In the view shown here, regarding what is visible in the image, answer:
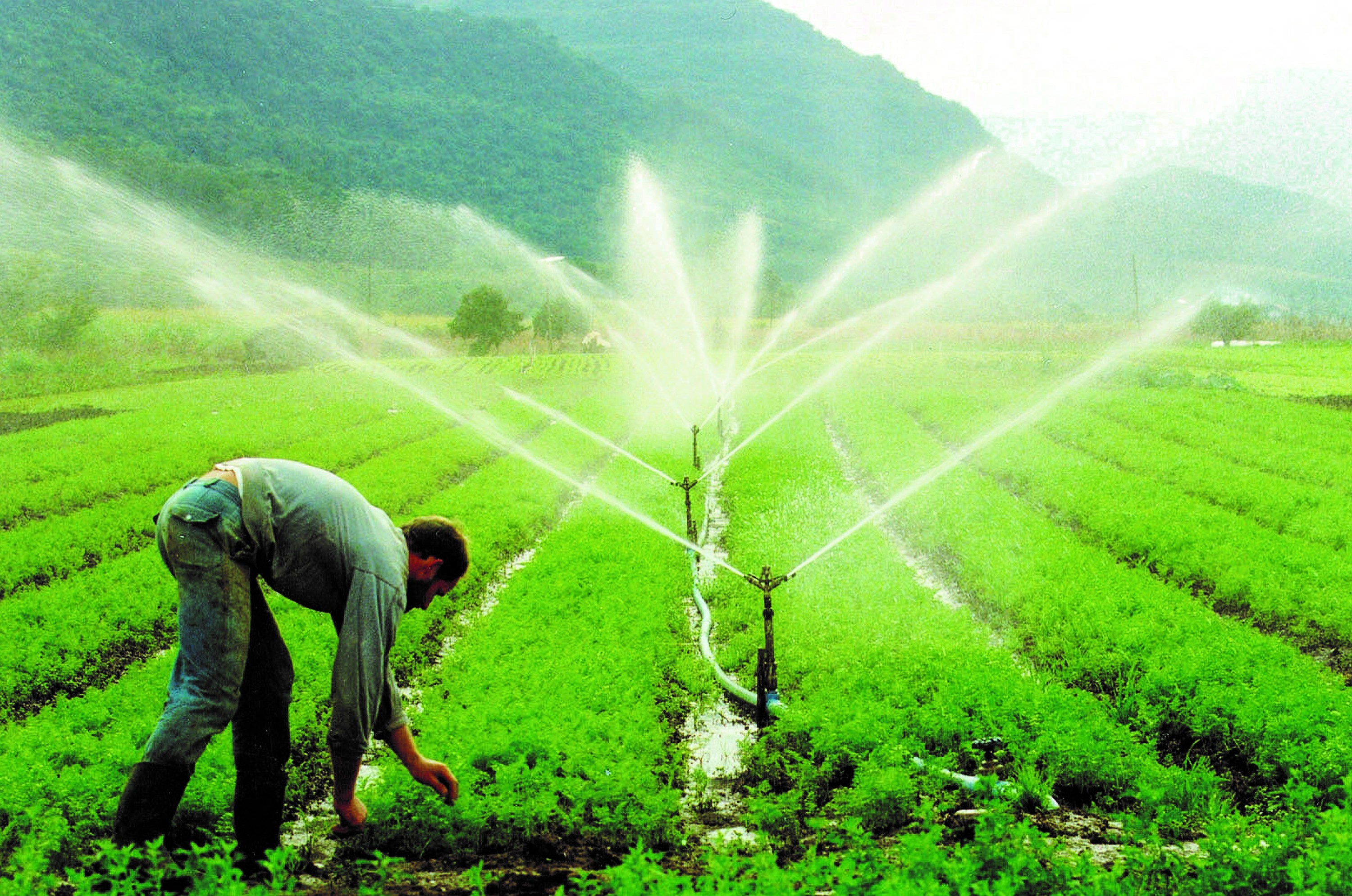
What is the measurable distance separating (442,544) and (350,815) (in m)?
1.49

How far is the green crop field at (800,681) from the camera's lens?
15.9 ft

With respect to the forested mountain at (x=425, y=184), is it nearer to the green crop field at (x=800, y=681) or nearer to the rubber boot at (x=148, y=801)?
the green crop field at (x=800, y=681)

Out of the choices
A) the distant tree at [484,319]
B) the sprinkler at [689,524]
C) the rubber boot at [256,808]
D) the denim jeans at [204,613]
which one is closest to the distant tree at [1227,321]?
the distant tree at [484,319]

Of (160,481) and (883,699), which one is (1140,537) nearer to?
(883,699)

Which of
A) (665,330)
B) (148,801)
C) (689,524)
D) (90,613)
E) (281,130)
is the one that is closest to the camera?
(148,801)

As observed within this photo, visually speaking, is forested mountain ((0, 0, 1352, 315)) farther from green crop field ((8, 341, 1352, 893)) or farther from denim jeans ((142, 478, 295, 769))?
denim jeans ((142, 478, 295, 769))

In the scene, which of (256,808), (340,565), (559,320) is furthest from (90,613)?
(559,320)

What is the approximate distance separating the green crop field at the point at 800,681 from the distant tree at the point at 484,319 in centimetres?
4833

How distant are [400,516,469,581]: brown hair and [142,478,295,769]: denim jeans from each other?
0.74m

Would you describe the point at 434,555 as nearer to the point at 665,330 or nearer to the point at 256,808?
the point at 256,808

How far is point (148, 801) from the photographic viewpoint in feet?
13.6

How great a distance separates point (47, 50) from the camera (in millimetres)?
113438

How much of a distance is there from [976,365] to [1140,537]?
44.2 meters

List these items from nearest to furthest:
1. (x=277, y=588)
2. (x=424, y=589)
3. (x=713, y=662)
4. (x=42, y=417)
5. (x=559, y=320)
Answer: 1. (x=277, y=588)
2. (x=424, y=589)
3. (x=713, y=662)
4. (x=42, y=417)
5. (x=559, y=320)
